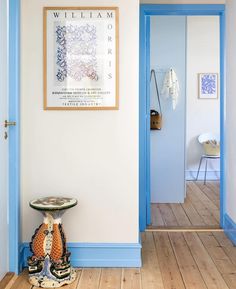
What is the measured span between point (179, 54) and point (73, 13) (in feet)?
7.21

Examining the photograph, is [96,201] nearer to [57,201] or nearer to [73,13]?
[57,201]

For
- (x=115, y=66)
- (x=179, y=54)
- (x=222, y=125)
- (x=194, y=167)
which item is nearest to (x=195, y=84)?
(x=194, y=167)

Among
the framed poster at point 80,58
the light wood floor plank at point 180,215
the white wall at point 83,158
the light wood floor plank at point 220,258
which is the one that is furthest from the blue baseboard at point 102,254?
the light wood floor plank at point 180,215

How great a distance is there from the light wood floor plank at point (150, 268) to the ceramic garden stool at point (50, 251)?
0.46m

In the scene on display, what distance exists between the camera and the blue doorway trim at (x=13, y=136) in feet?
8.62

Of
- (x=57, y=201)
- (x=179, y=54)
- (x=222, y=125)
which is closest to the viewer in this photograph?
Result: (x=57, y=201)

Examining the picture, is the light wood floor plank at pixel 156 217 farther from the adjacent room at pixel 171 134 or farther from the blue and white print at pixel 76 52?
the blue and white print at pixel 76 52

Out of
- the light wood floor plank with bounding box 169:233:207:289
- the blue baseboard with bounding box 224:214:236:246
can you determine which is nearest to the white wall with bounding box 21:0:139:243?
the light wood floor plank with bounding box 169:233:207:289

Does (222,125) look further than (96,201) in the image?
Yes

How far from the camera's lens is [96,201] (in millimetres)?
2820

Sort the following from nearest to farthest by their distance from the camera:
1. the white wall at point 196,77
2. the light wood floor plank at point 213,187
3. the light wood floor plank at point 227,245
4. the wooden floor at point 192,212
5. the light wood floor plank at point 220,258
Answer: the light wood floor plank at point 220,258
the light wood floor plank at point 227,245
the wooden floor at point 192,212
the light wood floor plank at point 213,187
the white wall at point 196,77

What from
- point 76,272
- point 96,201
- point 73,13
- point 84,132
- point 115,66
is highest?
point 73,13

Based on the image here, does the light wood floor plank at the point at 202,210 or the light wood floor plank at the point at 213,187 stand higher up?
the light wood floor plank at the point at 213,187

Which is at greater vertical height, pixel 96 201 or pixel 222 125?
pixel 222 125
